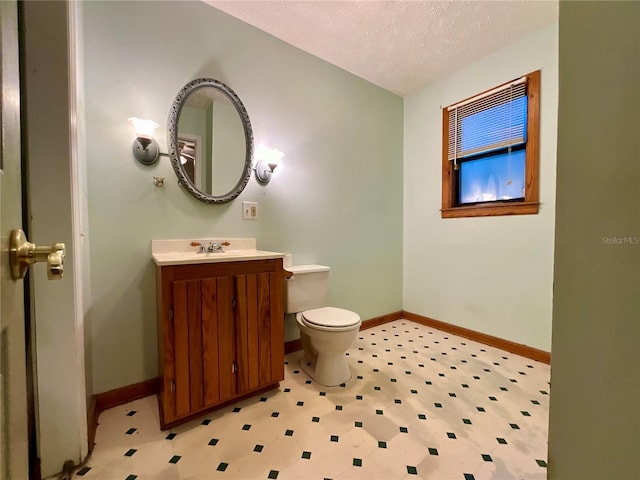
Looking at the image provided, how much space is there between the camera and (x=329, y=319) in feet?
5.71

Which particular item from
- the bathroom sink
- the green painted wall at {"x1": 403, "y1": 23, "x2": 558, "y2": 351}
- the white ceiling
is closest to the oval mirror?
the bathroom sink

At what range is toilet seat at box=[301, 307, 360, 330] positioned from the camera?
165cm

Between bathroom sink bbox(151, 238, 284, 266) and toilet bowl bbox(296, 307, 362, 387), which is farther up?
bathroom sink bbox(151, 238, 284, 266)

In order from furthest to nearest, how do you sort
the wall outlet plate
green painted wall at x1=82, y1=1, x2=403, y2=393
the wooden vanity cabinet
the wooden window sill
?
the wooden window sill, the wall outlet plate, green painted wall at x1=82, y1=1, x2=403, y2=393, the wooden vanity cabinet

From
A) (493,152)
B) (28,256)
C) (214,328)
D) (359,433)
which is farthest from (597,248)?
(493,152)

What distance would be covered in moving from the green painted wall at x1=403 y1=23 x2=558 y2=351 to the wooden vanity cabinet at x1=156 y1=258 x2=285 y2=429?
1801 mm

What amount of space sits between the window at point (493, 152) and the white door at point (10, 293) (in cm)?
268

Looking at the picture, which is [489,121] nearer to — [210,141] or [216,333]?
A: [210,141]

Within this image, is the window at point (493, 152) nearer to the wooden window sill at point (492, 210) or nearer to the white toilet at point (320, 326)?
A: the wooden window sill at point (492, 210)

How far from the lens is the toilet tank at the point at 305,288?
1.96m

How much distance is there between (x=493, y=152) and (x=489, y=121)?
0.88 feet

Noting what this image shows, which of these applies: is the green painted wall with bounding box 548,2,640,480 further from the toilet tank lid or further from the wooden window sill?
the wooden window sill

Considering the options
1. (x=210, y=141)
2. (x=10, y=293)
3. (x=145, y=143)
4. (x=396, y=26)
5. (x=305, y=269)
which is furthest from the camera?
(x=305, y=269)

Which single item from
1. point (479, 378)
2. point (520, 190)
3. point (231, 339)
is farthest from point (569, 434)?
point (520, 190)
